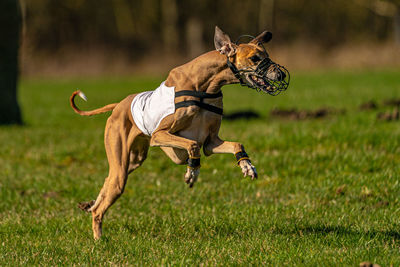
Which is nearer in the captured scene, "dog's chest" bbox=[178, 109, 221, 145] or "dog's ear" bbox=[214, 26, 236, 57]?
"dog's ear" bbox=[214, 26, 236, 57]

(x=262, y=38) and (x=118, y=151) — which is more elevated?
(x=262, y=38)

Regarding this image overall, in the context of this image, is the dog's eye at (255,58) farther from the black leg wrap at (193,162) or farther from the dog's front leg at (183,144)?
the black leg wrap at (193,162)

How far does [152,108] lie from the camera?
4.81m

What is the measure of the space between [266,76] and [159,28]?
140 ft

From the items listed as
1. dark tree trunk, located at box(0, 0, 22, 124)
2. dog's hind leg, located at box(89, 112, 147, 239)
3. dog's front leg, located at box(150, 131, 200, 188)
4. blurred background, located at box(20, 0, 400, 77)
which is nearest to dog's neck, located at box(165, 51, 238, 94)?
dog's front leg, located at box(150, 131, 200, 188)

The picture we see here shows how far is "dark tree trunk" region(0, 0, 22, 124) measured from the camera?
1327cm

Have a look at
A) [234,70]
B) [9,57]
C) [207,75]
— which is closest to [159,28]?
[9,57]

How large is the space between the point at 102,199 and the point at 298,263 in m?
1.93

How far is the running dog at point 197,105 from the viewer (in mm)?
4457

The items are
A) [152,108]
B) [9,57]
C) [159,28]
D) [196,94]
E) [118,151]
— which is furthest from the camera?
[159,28]

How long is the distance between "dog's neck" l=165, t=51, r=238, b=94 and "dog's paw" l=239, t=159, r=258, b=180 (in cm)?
63

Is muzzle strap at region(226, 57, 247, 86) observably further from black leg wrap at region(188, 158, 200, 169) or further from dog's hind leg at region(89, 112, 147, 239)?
dog's hind leg at region(89, 112, 147, 239)

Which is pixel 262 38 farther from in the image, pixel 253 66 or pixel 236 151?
pixel 236 151

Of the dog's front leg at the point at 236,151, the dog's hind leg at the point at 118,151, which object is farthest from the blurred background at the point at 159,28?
the dog's front leg at the point at 236,151
